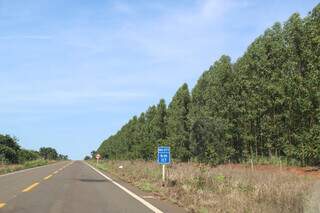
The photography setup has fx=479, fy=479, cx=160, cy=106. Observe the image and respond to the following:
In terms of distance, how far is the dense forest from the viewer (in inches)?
1038

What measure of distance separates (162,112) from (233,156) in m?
20.4

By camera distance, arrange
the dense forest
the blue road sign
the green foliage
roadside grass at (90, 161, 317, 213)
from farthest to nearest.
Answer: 1. the green foliage
2. the dense forest
3. the blue road sign
4. roadside grass at (90, 161, 317, 213)

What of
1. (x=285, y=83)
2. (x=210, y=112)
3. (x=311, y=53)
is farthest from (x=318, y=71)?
(x=210, y=112)

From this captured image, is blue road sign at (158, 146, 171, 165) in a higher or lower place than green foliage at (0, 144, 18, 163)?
lower

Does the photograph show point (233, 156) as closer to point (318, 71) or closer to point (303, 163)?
point (303, 163)

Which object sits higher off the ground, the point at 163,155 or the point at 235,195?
the point at 163,155

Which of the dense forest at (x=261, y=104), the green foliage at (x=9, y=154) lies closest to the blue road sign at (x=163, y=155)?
the dense forest at (x=261, y=104)

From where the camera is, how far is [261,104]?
32125mm

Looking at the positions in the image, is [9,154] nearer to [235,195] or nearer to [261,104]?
[261,104]

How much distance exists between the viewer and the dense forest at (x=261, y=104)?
1038 inches

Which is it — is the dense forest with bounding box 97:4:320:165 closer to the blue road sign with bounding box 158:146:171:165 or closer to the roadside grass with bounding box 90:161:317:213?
the blue road sign with bounding box 158:146:171:165

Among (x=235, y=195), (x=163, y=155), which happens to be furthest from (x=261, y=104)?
(x=235, y=195)

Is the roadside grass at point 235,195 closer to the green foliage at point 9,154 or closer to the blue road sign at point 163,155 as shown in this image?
the blue road sign at point 163,155

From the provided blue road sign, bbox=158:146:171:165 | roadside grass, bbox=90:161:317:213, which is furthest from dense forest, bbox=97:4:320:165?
roadside grass, bbox=90:161:317:213
